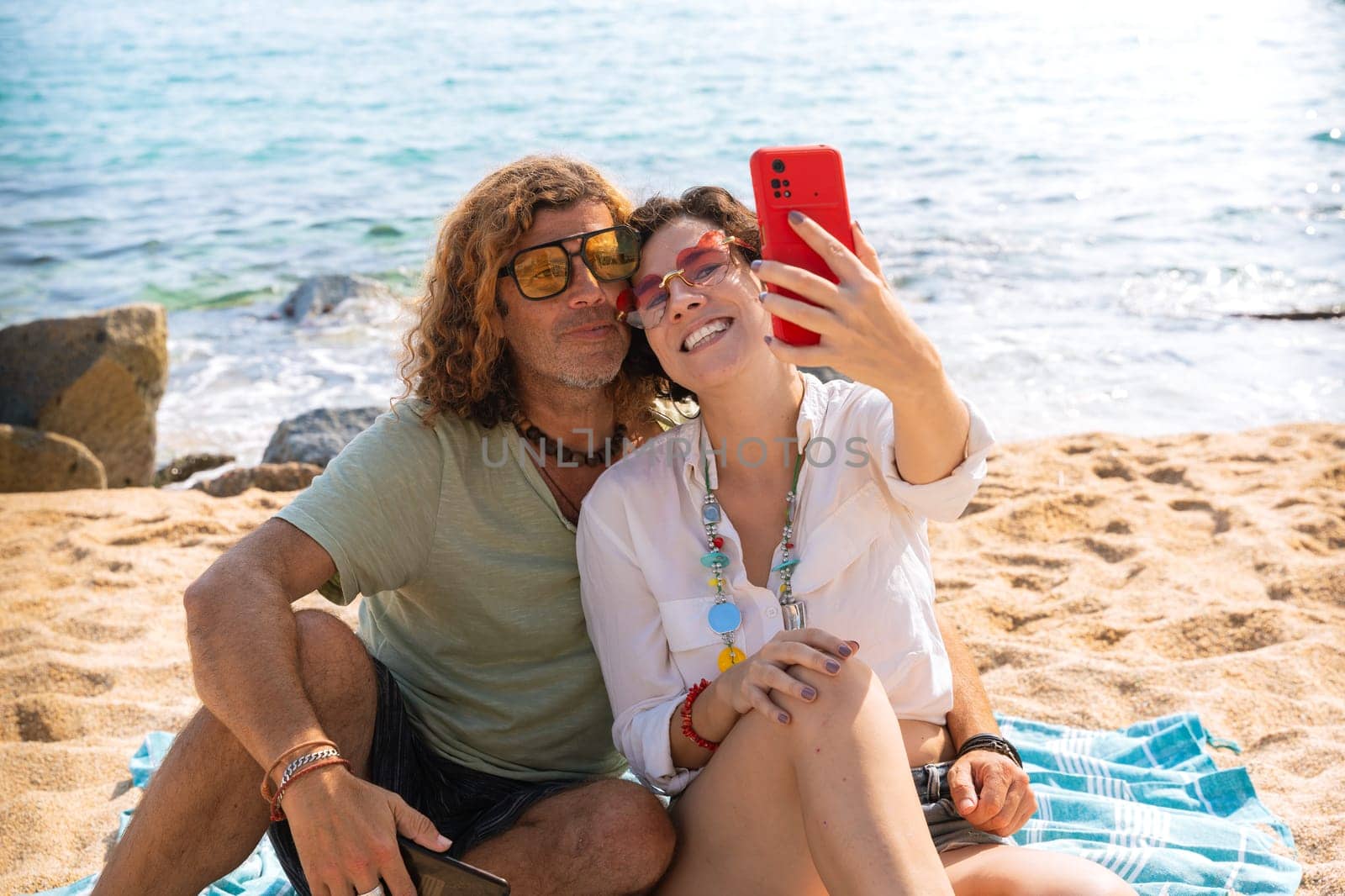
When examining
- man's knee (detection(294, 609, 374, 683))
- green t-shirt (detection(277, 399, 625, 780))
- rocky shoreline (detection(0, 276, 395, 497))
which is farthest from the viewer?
rocky shoreline (detection(0, 276, 395, 497))

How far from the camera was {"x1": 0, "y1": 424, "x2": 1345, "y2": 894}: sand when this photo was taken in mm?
3684

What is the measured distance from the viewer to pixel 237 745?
8.41 feet

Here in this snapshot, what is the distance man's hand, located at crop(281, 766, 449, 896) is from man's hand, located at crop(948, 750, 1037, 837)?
3.79 feet

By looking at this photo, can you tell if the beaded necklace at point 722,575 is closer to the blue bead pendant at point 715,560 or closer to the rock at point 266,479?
the blue bead pendant at point 715,560

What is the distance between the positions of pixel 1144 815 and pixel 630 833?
5.86 ft

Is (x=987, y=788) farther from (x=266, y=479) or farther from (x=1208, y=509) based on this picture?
(x=266, y=479)

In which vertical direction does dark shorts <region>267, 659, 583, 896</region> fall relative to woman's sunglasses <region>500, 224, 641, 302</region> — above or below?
below

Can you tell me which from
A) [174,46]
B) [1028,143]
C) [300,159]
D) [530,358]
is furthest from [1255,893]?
[174,46]

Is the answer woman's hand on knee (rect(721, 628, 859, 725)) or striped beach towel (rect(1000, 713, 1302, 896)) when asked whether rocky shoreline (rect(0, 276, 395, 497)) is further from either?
woman's hand on knee (rect(721, 628, 859, 725))

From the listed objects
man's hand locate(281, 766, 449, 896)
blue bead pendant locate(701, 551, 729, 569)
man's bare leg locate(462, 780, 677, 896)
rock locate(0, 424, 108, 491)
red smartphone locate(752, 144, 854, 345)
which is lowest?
rock locate(0, 424, 108, 491)

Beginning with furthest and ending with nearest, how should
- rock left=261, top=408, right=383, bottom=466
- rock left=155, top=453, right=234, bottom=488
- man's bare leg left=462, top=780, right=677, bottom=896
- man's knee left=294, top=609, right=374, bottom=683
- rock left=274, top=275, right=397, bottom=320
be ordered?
rock left=274, top=275, right=397, bottom=320
rock left=155, top=453, right=234, bottom=488
rock left=261, top=408, right=383, bottom=466
man's knee left=294, top=609, right=374, bottom=683
man's bare leg left=462, top=780, right=677, bottom=896

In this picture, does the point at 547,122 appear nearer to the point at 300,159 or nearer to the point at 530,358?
the point at 300,159

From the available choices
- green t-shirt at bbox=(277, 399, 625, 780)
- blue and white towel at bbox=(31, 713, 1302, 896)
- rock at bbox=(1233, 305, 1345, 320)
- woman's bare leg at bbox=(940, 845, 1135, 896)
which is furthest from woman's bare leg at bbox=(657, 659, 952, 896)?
rock at bbox=(1233, 305, 1345, 320)

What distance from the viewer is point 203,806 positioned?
2.58 metres
